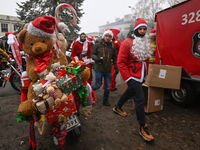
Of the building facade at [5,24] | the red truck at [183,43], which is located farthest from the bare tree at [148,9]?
the building facade at [5,24]

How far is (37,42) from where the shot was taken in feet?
6.10

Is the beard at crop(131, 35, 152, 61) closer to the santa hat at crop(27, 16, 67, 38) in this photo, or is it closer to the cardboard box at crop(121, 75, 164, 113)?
the cardboard box at crop(121, 75, 164, 113)

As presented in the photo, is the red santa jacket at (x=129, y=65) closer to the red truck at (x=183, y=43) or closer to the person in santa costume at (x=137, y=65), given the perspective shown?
the person in santa costume at (x=137, y=65)

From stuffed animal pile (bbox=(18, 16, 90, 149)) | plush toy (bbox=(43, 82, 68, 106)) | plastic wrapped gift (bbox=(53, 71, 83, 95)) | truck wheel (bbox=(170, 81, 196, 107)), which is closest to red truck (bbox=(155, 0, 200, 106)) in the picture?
truck wheel (bbox=(170, 81, 196, 107))

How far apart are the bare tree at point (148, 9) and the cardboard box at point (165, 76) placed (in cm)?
2116

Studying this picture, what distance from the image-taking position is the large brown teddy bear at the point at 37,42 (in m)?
1.77

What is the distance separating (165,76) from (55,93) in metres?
2.66

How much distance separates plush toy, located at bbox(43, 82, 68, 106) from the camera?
1438 mm

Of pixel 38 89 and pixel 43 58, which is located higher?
pixel 43 58

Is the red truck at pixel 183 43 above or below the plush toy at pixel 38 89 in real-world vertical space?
above

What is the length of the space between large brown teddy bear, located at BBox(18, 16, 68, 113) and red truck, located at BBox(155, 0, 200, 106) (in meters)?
3.27

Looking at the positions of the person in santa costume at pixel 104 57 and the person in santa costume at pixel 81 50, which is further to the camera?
the person in santa costume at pixel 81 50

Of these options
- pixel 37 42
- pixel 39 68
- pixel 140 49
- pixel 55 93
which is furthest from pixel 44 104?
pixel 140 49

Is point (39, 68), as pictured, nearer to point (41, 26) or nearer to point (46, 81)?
point (46, 81)
